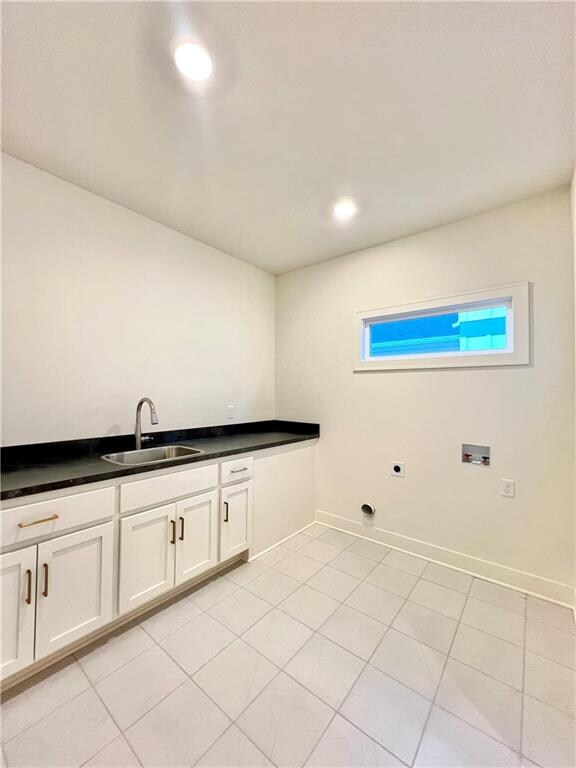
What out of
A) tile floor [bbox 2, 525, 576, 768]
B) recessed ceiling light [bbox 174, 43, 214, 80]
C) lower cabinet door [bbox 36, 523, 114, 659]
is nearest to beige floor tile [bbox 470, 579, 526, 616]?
tile floor [bbox 2, 525, 576, 768]

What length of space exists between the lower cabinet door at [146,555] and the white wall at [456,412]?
1.58 meters

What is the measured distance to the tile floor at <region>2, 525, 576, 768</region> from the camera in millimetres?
1094

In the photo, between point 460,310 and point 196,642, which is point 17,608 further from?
point 460,310

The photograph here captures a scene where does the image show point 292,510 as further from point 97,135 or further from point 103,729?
point 97,135

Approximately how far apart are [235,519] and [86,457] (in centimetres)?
104

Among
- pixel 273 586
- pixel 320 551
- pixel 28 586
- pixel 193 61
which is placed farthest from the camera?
pixel 320 551

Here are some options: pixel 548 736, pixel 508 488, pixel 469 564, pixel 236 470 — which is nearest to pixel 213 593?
pixel 236 470

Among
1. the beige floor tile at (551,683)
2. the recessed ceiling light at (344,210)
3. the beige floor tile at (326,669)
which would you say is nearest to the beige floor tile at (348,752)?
the beige floor tile at (326,669)

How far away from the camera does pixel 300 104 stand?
1.37 metres

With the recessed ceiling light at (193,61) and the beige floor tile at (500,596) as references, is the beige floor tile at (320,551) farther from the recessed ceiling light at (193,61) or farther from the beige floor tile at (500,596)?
the recessed ceiling light at (193,61)

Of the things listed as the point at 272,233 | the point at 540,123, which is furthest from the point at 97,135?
the point at 540,123

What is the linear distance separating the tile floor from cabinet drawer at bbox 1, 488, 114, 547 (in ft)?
2.14

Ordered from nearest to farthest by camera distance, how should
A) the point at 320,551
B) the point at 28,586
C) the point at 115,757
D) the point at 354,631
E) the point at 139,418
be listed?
1. the point at 115,757
2. the point at 28,586
3. the point at 354,631
4. the point at 139,418
5. the point at 320,551

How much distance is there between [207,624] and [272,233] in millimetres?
2682
